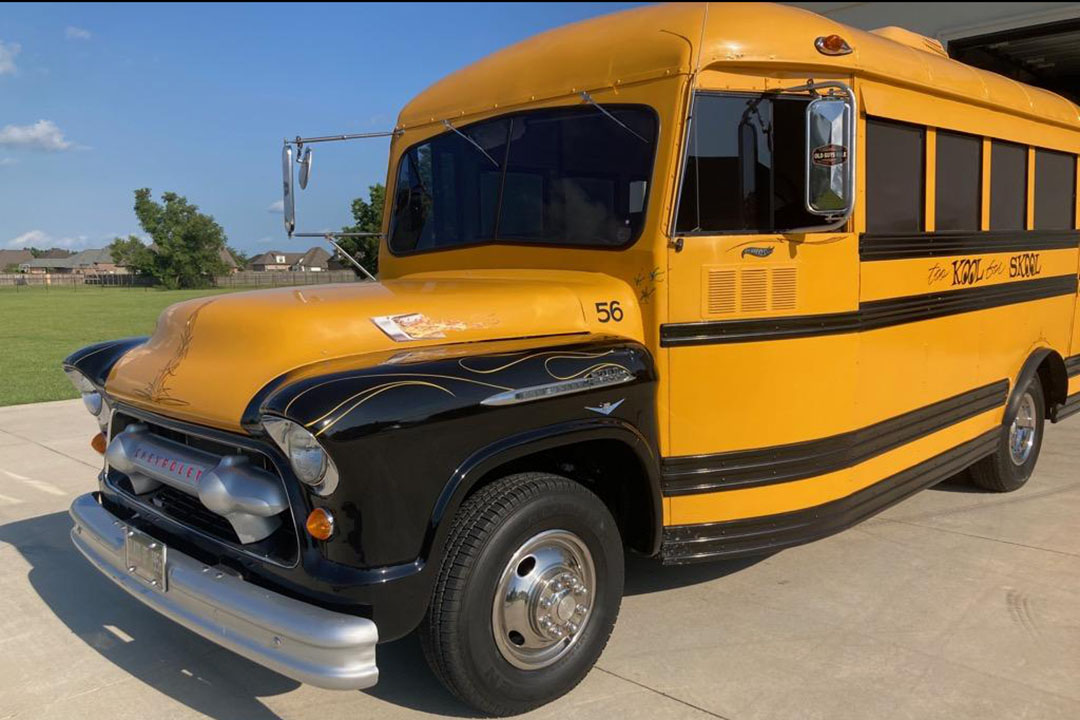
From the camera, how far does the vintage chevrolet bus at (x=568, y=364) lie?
8.26ft

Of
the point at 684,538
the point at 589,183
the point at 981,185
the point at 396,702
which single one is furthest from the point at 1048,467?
the point at 396,702

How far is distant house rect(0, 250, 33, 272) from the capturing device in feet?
361

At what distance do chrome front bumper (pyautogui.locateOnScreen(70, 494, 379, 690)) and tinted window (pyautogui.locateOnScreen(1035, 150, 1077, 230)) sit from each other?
17.6ft

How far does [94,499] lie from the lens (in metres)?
3.53

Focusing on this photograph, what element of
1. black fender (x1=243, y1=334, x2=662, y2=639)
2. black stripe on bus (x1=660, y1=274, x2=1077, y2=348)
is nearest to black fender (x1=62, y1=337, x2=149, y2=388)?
black fender (x1=243, y1=334, x2=662, y2=639)

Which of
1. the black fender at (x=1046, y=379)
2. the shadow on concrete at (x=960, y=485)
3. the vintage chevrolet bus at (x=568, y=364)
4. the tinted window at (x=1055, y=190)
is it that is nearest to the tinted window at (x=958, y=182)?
the vintage chevrolet bus at (x=568, y=364)

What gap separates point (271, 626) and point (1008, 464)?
5070 mm

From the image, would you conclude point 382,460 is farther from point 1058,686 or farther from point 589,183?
point 1058,686

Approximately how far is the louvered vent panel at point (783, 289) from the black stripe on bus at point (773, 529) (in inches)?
36.8

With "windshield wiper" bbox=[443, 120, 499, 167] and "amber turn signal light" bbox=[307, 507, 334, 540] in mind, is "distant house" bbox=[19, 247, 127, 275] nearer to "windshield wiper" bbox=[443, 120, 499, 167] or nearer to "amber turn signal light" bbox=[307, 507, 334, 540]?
"windshield wiper" bbox=[443, 120, 499, 167]

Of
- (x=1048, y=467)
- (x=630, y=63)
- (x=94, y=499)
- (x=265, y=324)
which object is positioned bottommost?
(x=1048, y=467)

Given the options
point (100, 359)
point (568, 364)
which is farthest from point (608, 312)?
point (100, 359)

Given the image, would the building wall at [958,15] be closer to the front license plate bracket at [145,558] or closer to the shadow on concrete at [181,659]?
the shadow on concrete at [181,659]

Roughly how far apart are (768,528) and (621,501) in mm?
712
